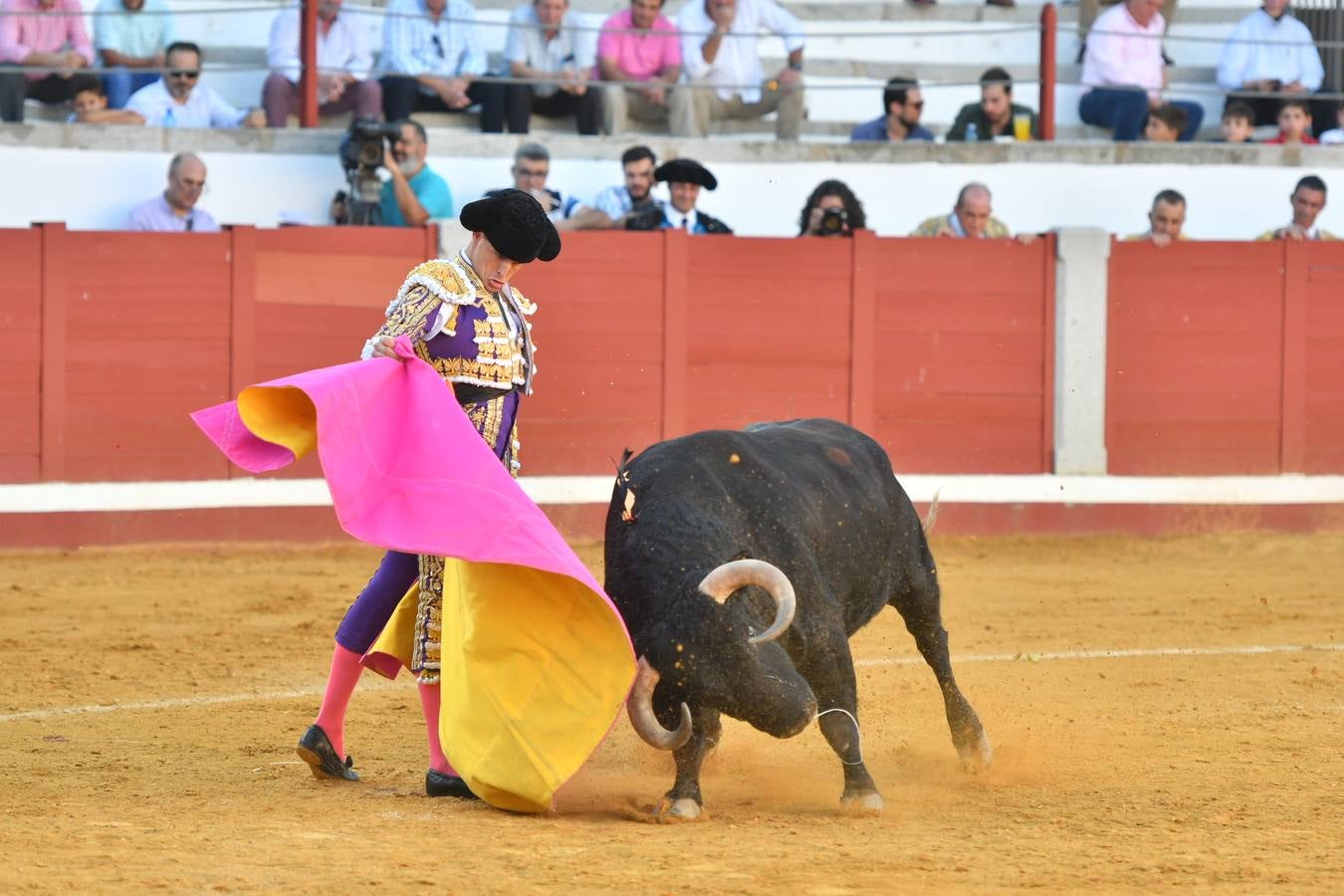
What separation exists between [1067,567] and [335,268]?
3108mm

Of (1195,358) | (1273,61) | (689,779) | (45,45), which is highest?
(1273,61)

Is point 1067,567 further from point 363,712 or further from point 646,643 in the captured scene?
point 646,643

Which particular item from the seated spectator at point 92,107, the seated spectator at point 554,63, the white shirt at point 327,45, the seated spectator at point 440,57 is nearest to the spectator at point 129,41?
the seated spectator at point 92,107

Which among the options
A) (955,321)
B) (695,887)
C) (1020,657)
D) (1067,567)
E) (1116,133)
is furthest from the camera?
(1116,133)

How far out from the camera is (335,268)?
797 centimetres

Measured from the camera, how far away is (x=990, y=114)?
30.6 ft

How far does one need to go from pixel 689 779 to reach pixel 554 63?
6.18 meters

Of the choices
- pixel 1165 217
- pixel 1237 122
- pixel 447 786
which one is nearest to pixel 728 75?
pixel 1165 217

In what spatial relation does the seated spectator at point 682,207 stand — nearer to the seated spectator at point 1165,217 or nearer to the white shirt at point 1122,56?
the seated spectator at point 1165,217

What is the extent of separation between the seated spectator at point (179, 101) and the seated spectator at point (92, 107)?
4.1 inches

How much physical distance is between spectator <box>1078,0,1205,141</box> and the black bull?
593cm

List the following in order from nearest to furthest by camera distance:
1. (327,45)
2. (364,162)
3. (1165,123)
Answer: (364,162), (327,45), (1165,123)

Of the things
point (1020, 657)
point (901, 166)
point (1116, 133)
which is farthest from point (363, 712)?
point (1116, 133)

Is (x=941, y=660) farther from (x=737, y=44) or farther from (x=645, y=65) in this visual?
(x=737, y=44)
